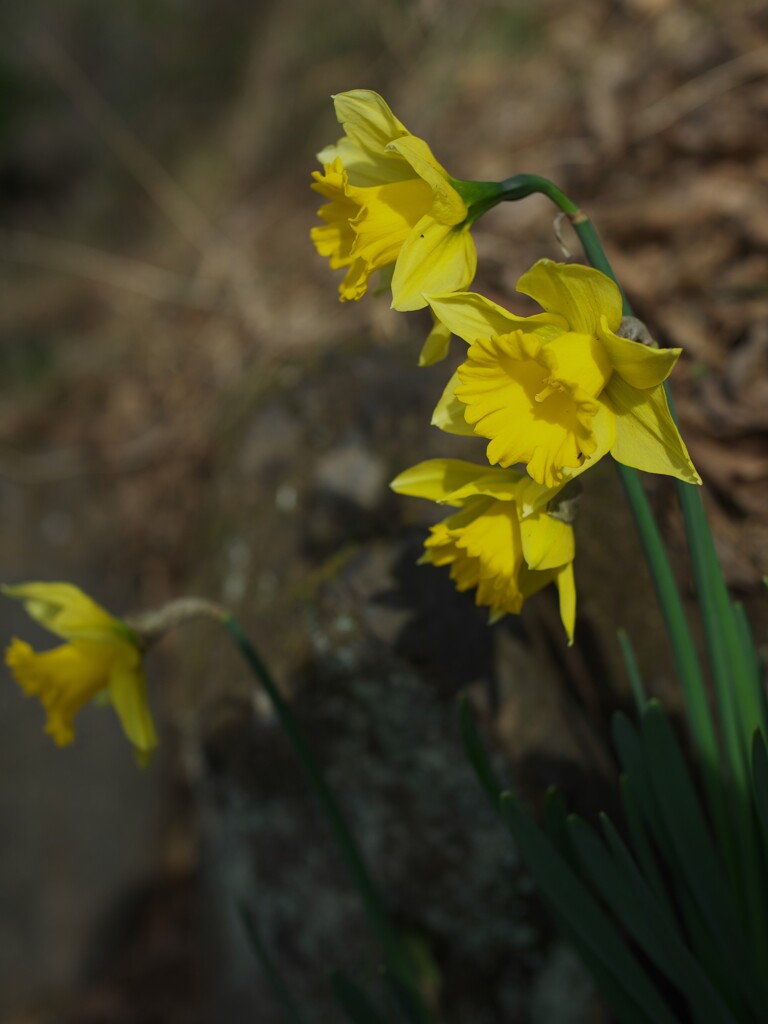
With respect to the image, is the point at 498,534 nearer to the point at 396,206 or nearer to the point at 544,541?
the point at 544,541

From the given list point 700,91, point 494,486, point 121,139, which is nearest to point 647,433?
point 494,486

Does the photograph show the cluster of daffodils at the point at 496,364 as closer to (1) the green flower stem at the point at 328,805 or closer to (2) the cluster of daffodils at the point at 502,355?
(2) the cluster of daffodils at the point at 502,355

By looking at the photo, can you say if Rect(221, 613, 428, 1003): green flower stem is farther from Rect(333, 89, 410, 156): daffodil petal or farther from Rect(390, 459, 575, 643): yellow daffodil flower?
Rect(333, 89, 410, 156): daffodil petal

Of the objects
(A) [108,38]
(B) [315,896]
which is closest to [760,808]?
(B) [315,896]

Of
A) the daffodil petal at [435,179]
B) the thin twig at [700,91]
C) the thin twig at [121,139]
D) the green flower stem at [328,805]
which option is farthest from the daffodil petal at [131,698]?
the thin twig at [121,139]

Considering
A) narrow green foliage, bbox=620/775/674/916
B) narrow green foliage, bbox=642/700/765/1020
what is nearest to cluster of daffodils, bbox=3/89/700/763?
narrow green foliage, bbox=642/700/765/1020

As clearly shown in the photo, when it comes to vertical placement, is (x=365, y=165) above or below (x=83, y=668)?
above
